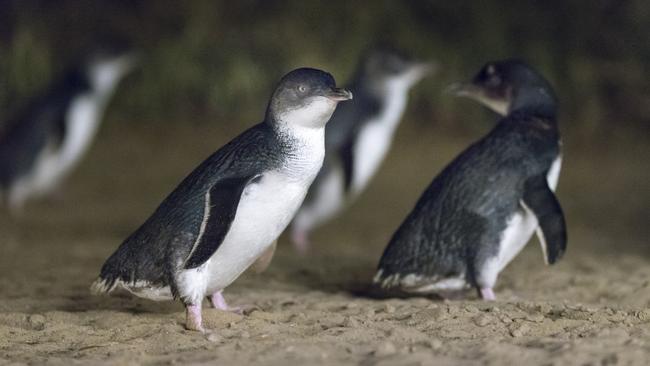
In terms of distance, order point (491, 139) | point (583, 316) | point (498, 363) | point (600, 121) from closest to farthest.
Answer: point (498, 363)
point (583, 316)
point (491, 139)
point (600, 121)

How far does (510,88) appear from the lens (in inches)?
214

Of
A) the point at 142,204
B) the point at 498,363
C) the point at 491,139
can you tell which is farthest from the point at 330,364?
the point at 142,204

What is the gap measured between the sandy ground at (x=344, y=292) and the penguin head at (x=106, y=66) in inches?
44.7

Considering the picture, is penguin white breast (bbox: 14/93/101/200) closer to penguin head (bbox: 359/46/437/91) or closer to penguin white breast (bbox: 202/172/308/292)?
penguin head (bbox: 359/46/437/91)

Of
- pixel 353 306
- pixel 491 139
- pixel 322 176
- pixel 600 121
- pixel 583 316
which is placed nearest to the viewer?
pixel 583 316

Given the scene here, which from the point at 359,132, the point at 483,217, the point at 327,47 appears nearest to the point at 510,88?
the point at 483,217

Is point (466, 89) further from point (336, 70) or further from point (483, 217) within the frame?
point (336, 70)

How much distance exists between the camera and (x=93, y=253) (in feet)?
23.2

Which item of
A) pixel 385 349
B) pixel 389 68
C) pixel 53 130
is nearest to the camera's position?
pixel 385 349

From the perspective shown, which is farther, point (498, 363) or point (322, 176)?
point (322, 176)

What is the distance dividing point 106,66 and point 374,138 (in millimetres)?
2947

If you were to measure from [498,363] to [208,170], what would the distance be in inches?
57.3

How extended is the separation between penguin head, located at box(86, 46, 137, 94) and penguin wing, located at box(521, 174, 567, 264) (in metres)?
Answer: 5.62

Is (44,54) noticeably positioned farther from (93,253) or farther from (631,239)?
(631,239)
